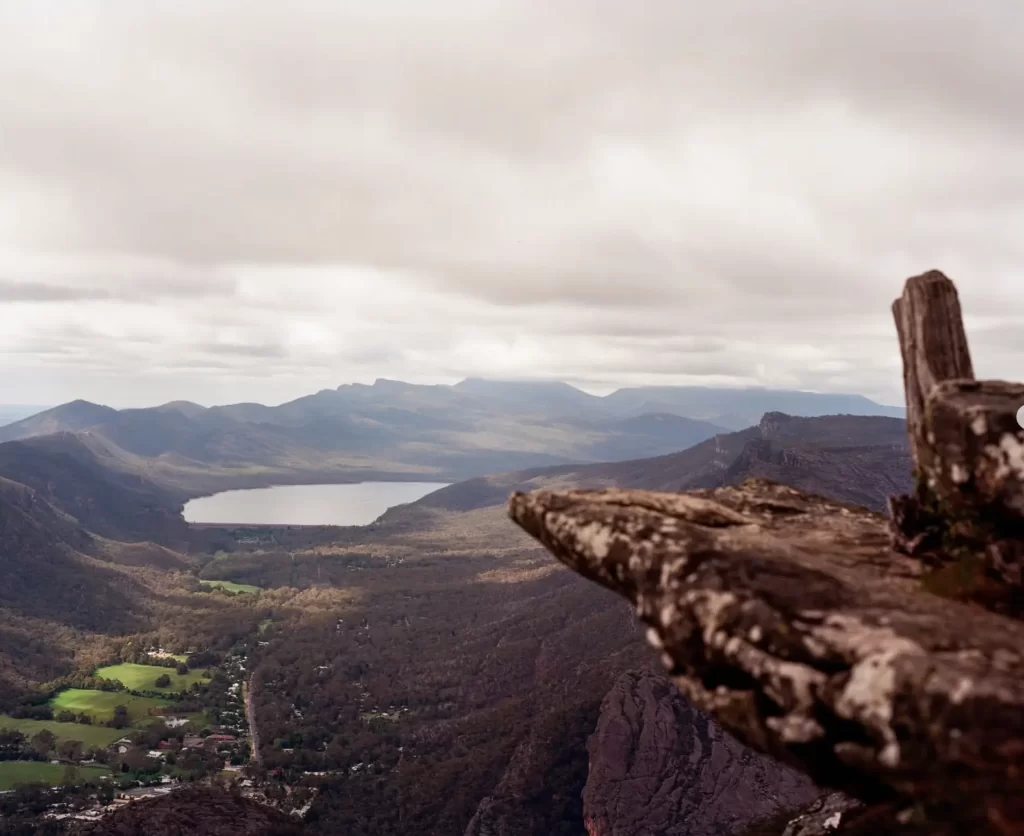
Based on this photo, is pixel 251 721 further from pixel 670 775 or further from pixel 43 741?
pixel 670 775

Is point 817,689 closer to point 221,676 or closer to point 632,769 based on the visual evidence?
point 632,769

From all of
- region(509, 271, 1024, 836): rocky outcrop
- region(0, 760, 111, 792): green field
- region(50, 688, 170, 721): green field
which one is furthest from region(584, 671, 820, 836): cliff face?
region(50, 688, 170, 721): green field

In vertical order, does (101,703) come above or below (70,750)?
below

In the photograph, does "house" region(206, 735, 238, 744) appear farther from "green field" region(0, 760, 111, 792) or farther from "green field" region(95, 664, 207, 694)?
"green field" region(95, 664, 207, 694)

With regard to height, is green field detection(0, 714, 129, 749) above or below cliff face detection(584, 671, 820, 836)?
below

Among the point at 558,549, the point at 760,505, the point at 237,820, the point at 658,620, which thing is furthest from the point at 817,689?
the point at 237,820

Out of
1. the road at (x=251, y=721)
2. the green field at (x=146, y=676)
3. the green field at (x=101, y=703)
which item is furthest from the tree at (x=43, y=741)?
the road at (x=251, y=721)

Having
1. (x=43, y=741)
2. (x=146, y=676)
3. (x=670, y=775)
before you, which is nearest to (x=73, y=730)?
(x=43, y=741)

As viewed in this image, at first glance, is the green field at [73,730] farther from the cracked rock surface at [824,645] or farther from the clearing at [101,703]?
the cracked rock surface at [824,645]
